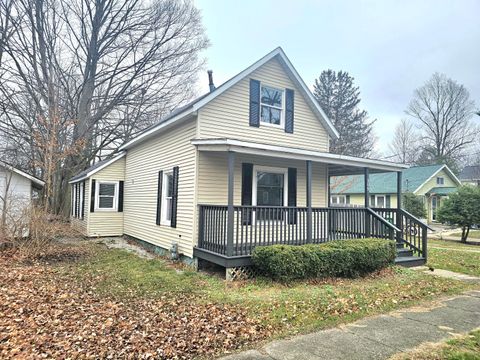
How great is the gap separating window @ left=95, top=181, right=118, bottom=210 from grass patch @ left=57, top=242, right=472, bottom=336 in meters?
5.81

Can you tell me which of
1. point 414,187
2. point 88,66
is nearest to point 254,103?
point 88,66

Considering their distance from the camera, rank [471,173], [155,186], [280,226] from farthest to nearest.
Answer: [471,173], [155,186], [280,226]

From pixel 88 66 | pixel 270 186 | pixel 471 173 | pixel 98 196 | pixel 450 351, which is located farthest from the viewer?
pixel 471 173

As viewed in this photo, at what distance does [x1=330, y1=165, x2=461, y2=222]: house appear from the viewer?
2753 cm

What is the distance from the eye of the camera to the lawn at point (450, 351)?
3.70 meters

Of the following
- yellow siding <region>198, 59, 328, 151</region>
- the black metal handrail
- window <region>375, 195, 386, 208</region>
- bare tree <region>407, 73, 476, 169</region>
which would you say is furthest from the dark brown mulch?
bare tree <region>407, 73, 476, 169</region>

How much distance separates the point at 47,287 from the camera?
628cm

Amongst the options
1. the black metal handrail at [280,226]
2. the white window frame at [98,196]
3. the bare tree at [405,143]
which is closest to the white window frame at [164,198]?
the black metal handrail at [280,226]

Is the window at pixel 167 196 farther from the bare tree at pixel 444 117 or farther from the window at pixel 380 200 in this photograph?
the bare tree at pixel 444 117

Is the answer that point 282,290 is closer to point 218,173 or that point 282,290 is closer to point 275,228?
point 275,228

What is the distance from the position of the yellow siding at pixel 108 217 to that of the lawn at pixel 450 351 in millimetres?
13120

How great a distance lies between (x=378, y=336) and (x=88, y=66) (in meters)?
21.7

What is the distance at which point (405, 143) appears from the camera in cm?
4566

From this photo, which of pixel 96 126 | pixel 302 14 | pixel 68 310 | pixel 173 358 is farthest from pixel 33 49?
pixel 173 358
